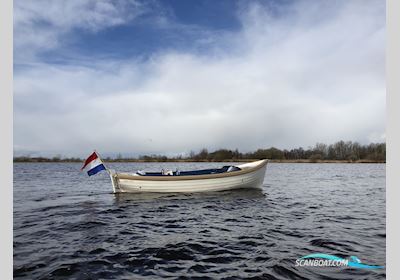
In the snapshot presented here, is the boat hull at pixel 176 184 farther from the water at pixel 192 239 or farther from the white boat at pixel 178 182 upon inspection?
the water at pixel 192 239

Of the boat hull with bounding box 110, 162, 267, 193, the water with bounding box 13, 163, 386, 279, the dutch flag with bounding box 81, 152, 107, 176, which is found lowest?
the water with bounding box 13, 163, 386, 279

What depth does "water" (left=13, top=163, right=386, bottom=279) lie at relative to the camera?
7.04 meters

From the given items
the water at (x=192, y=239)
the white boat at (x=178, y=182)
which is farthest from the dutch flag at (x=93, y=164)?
the water at (x=192, y=239)

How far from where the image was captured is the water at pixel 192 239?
Result: 704 cm

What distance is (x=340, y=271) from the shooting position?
695 centimetres

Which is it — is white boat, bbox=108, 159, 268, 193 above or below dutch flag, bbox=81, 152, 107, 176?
below

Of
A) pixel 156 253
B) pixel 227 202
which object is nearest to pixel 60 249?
pixel 156 253

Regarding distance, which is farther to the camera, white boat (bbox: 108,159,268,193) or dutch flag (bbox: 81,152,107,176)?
white boat (bbox: 108,159,268,193)

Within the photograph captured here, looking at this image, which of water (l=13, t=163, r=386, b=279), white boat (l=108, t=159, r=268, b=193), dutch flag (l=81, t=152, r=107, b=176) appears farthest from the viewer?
white boat (l=108, t=159, r=268, b=193)

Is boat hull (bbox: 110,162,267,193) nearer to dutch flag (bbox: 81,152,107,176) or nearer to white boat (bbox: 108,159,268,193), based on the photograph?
white boat (bbox: 108,159,268,193)

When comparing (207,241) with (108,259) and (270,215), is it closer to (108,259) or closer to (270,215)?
(108,259)

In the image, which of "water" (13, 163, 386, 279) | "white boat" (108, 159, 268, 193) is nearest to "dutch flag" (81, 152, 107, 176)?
"white boat" (108, 159, 268, 193)

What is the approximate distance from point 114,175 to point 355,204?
17.1 m

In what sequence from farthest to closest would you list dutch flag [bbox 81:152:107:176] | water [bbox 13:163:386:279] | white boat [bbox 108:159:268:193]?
white boat [bbox 108:159:268:193] < dutch flag [bbox 81:152:107:176] < water [bbox 13:163:386:279]
